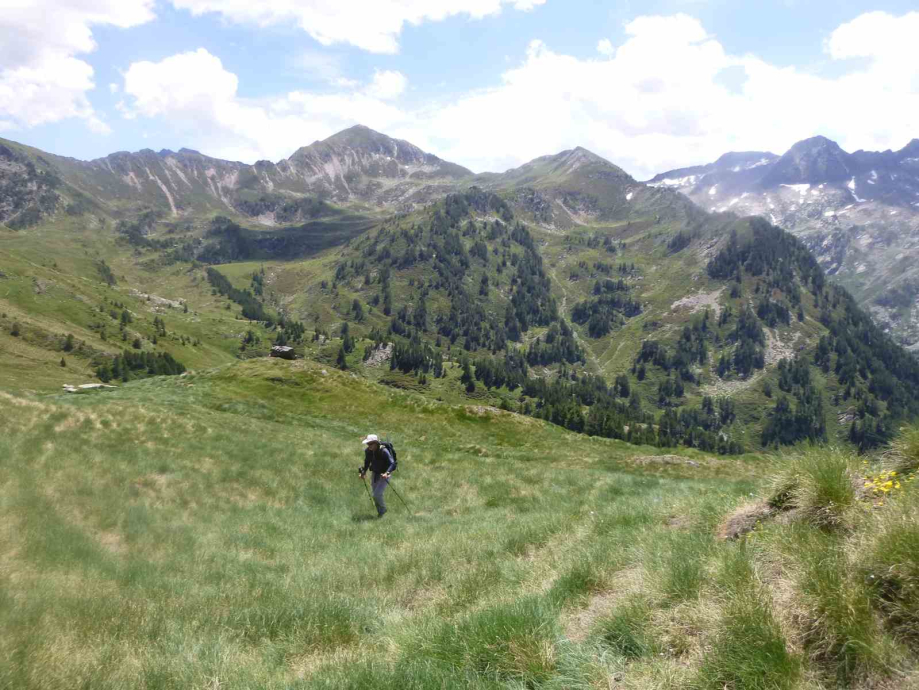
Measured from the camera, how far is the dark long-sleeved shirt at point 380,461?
18109 mm

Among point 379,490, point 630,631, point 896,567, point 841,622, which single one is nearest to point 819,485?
point 896,567

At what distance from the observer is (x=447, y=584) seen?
29.0 feet

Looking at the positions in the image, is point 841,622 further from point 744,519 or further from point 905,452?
point 905,452

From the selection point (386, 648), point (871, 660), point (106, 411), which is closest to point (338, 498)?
point (106, 411)

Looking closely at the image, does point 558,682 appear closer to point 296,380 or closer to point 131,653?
point 131,653

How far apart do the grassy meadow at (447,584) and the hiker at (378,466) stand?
951mm

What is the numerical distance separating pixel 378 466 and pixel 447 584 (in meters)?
9.69

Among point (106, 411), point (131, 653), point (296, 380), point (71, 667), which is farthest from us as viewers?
point (296, 380)

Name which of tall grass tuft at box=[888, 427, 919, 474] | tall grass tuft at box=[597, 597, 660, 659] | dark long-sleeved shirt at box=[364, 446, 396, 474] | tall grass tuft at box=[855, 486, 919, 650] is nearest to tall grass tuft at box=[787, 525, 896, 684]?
tall grass tuft at box=[855, 486, 919, 650]

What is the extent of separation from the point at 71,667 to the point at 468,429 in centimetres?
4486

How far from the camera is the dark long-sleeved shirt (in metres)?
18.1

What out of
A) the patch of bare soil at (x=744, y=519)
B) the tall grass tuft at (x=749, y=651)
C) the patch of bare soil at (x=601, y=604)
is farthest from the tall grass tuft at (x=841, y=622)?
the patch of bare soil at (x=744, y=519)

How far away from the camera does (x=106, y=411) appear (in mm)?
22766

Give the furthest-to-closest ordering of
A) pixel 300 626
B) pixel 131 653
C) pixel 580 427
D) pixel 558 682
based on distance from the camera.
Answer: pixel 580 427 < pixel 300 626 < pixel 131 653 < pixel 558 682
